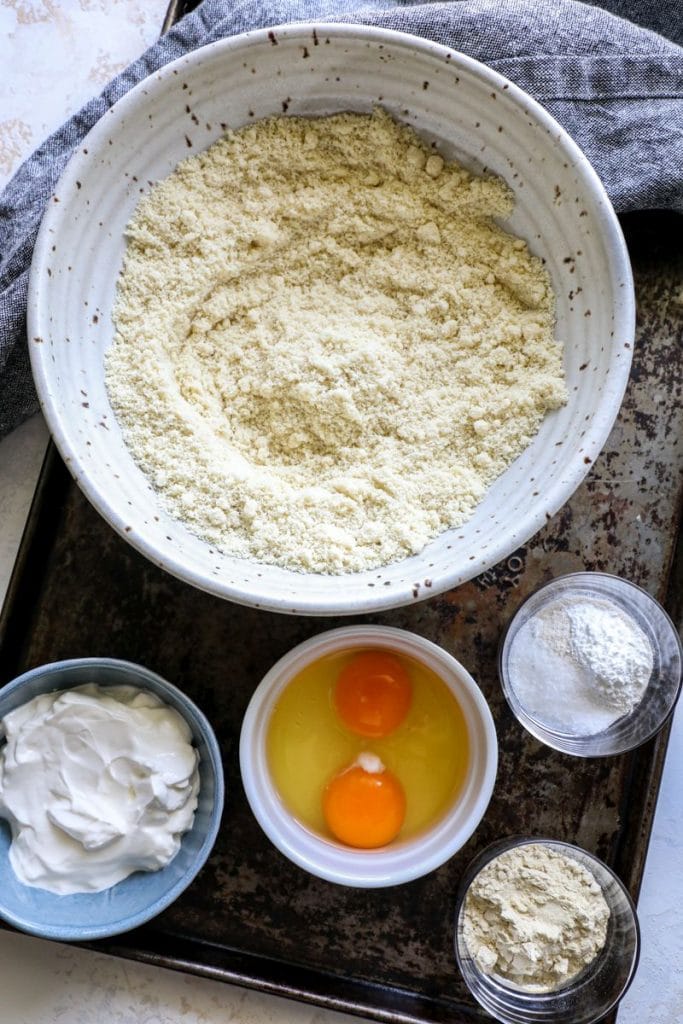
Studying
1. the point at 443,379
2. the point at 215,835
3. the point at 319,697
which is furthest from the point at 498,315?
the point at 215,835

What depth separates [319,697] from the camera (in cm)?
139

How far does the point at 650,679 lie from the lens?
4.40ft

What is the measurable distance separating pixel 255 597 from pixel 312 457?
23 centimetres

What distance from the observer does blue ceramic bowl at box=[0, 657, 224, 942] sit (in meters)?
1.24

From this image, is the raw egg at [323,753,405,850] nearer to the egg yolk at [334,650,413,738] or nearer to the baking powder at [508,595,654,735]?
the egg yolk at [334,650,413,738]

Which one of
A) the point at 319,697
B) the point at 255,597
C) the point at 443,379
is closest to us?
the point at 255,597

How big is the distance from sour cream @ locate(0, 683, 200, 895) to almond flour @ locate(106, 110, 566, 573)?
1.05ft

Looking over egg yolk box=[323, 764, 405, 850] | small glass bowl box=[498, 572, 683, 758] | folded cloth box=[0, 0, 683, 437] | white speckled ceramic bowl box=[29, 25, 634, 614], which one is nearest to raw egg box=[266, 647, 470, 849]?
egg yolk box=[323, 764, 405, 850]

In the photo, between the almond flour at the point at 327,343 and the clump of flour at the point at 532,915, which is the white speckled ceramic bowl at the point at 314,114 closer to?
the almond flour at the point at 327,343

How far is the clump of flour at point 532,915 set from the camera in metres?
1.32

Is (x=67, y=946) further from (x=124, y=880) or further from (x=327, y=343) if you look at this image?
(x=327, y=343)

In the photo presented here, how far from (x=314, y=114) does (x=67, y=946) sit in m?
1.30

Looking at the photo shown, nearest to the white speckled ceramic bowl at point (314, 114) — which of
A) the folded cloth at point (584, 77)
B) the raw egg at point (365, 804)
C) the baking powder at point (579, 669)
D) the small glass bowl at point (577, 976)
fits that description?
the folded cloth at point (584, 77)

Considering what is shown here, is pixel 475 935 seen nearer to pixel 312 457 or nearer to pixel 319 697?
pixel 319 697
